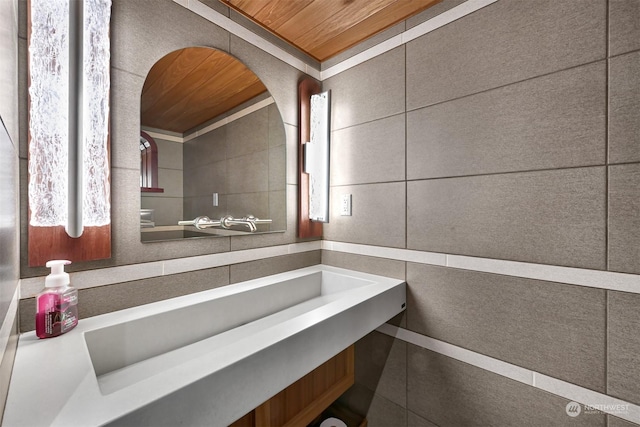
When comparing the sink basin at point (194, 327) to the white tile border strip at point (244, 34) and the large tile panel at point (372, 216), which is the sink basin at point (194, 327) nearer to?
the large tile panel at point (372, 216)

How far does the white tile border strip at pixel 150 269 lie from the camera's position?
79cm

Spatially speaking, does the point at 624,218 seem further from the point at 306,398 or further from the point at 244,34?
the point at 244,34

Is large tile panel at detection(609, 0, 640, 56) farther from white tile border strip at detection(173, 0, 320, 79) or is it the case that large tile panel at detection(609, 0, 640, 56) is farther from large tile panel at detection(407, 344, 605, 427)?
white tile border strip at detection(173, 0, 320, 79)

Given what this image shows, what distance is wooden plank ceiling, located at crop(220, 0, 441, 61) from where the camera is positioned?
1184 millimetres

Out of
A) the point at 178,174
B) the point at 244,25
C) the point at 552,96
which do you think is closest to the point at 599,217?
the point at 552,96

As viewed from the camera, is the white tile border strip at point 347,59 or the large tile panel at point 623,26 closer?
the large tile panel at point 623,26

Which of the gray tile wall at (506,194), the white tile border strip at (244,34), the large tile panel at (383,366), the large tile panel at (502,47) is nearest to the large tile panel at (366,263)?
the gray tile wall at (506,194)

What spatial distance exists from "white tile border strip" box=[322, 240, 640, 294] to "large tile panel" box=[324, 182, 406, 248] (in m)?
0.06

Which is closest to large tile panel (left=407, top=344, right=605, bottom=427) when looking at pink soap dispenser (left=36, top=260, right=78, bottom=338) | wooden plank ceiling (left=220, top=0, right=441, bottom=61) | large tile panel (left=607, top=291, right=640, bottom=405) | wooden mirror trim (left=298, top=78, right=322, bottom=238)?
large tile panel (left=607, top=291, right=640, bottom=405)

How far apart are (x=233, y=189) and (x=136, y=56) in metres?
0.59

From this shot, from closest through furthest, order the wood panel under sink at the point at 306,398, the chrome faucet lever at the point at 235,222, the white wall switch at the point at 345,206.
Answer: the wood panel under sink at the point at 306,398
the chrome faucet lever at the point at 235,222
the white wall switch at the point at 345,206

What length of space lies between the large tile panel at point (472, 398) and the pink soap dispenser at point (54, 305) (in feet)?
4.25

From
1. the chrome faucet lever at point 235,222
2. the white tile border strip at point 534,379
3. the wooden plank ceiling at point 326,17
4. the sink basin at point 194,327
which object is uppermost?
the wooden plank ceiling at point 326,17

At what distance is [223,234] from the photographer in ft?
3.97
